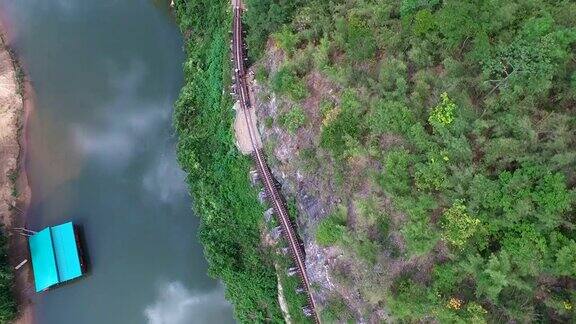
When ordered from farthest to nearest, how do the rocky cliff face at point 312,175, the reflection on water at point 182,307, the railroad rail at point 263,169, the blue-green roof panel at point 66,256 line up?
the reflection on water at point 182,307
the blue-green roof panel at point 66,256
the railroad rail at point 263,169
the rocky cliff face at point 312,175

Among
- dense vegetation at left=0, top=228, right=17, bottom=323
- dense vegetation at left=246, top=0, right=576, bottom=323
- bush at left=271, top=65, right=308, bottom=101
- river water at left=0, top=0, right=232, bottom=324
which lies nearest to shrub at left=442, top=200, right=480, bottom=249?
dense vegetation at left=246, top=0, right=576, bottom=323

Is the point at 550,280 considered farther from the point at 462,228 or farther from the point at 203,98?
the point at 203,98

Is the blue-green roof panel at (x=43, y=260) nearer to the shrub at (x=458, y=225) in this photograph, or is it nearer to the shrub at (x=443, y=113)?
the shrub at (x=458, y=225)

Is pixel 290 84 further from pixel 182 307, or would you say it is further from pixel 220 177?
pixel 182 307

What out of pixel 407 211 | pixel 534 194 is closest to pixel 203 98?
pixel 407 211

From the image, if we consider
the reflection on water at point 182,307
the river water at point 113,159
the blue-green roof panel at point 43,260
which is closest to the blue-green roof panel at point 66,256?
the blue-green roof panel at point 43,260

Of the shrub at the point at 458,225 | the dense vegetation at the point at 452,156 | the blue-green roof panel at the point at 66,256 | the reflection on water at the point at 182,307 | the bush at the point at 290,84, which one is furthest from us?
the reflection on water at the point at 182,307

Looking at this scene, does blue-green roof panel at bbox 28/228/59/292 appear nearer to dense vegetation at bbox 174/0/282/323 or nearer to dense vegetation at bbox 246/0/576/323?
dense vegetation at bbox 174/0/282/323
